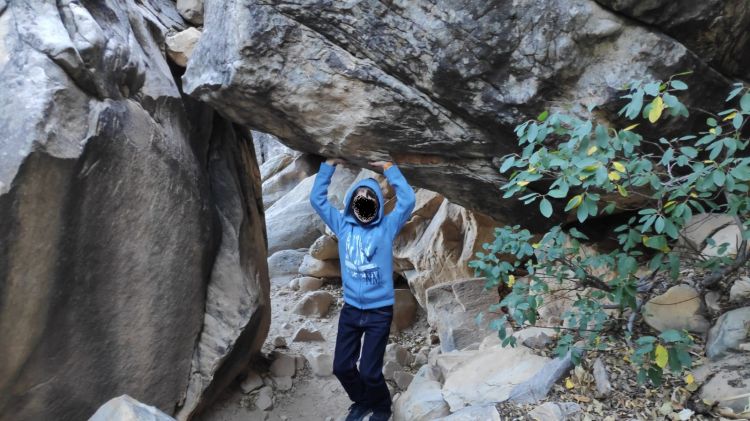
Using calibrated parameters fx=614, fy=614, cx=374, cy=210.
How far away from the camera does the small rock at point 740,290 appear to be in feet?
10.3

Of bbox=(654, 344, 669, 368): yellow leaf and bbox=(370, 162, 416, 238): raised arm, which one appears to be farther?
bbox=(370, 162, 416, 238): raised arm

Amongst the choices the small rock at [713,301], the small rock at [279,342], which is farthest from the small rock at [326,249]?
the small rock at [713,301]

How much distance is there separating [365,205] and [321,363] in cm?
174

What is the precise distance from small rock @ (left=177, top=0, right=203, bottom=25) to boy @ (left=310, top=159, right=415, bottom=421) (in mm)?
1927

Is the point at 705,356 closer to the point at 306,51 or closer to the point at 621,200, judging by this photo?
the point at 621,200

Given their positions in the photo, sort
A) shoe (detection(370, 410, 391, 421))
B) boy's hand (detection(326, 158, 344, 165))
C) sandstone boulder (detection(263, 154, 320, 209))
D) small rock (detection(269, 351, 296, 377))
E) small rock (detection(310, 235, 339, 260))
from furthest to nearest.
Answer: sandstone boulder (detection(263, 154, 320, 209))
small rock (detection(310, 235, 339, 260))
small rock (detection(269, 351, 296, 377))
boy's hand (detection(326, 158, 344, 165))
shoe (detection(370, 410, 391, 421))

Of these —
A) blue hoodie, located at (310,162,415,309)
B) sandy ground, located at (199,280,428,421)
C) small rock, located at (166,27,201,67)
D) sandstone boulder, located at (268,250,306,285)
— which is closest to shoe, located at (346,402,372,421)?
sandy ground, located at (199,280,428,421)

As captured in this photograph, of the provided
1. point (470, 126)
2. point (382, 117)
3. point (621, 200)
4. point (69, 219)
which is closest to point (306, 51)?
point (382, 117)

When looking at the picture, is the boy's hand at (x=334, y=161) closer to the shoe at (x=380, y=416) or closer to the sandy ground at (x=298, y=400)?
the shoe at (x=380, y=416)

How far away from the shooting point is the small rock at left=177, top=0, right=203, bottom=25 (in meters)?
4.77

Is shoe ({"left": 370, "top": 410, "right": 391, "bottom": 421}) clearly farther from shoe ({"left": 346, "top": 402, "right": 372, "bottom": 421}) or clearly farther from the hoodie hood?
the hoodie hood

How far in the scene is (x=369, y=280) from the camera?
372cm

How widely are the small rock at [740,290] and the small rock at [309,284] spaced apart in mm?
4788

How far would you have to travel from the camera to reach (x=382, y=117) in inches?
140
